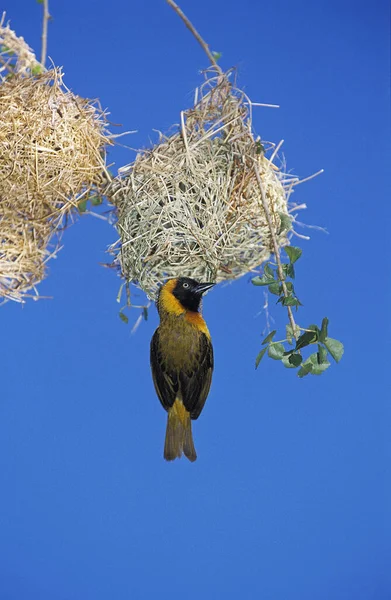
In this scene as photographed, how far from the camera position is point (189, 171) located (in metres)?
2.00

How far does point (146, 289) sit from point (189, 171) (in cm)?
29

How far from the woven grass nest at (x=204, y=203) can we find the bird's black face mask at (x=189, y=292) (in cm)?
3

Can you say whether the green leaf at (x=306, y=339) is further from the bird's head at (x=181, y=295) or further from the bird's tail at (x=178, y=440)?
the bird's tail at (x=178, y=440)

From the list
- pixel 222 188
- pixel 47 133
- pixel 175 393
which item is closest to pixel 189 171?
pixel 222 188

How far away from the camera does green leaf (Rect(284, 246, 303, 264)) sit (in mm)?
1849

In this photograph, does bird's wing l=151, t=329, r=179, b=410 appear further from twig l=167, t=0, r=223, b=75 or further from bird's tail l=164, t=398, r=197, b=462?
twig l=167, t=0, r=223, b=75

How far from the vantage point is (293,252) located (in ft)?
6.08

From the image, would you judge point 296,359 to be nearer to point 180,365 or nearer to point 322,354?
point 322,354

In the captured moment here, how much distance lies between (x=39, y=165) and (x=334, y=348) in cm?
83

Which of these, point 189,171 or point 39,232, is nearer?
point 189,171

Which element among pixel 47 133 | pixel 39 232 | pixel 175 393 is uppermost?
pixel 47 133

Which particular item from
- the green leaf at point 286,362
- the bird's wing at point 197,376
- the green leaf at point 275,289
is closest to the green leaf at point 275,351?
the green leaf at point 286,362

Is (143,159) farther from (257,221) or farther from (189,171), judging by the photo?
(257,221)

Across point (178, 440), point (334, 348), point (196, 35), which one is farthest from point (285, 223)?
point (178, 440)
